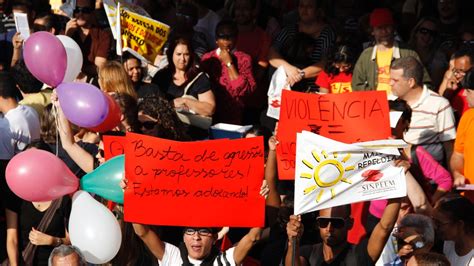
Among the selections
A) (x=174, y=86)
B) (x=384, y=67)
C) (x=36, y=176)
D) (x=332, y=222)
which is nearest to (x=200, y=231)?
(x=332, y=222)

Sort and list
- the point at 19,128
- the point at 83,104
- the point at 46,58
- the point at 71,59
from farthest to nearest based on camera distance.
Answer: the point at 19,128 < the point at 71,59 < the point at 46,58 < the point at 83,104

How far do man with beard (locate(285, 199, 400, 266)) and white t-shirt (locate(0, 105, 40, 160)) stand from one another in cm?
241

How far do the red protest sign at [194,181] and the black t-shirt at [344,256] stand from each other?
18.5 inches

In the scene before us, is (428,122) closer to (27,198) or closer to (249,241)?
(249,241)

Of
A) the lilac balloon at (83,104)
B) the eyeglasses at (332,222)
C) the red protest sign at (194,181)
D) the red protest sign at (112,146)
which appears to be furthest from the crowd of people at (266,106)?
the red protest sign at (112,146)

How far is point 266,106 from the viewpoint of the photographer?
11.8 metres

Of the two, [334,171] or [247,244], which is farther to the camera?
[247,244]

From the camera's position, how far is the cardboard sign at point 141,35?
10.8 meters

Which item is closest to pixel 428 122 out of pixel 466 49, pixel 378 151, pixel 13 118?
pixel 466 49

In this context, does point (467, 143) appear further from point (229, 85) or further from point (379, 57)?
point (229, 85)

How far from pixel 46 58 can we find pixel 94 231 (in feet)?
4.39

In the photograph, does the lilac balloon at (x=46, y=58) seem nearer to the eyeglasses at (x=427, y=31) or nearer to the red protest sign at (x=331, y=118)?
the red protest sign at (x=331, y=118)

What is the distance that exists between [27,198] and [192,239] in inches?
43.7

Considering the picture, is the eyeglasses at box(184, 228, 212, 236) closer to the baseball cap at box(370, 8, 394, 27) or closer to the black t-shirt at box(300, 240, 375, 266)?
the black t-shirt at box(300, 240, 375, 266)
